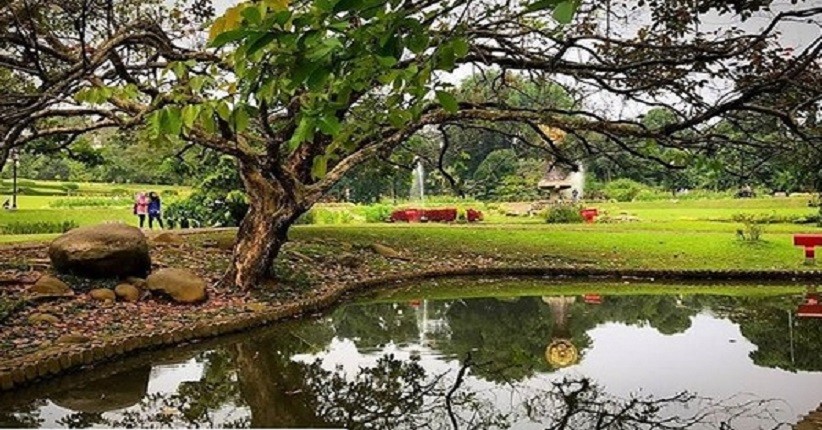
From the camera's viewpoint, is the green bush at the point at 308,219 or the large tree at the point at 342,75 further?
the green bush at the point at 308,219

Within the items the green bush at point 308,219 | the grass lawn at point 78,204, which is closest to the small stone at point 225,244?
the grass lawn at point 78,204

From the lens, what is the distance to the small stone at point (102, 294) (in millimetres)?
8641

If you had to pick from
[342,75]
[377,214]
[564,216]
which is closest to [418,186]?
[377,214]

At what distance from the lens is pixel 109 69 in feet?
31.4

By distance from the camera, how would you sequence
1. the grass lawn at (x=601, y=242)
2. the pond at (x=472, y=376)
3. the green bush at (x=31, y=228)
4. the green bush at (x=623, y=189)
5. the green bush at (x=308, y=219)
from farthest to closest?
the green bush at (x=623, y=189) → the green bush at (x=308, y=219) → the green bush at (x=31, y=228) → the grass lawn at (x=601, y=242) → the pond at (x=472, y=376)

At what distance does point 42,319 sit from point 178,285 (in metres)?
1.81

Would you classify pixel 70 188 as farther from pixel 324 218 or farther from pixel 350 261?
pixel 350 261

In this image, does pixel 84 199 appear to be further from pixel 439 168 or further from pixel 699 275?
pixel 699 275

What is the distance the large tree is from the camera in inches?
69.4

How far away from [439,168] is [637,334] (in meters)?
4.47

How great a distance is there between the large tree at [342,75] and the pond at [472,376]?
1789mm

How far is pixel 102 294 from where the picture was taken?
869cm

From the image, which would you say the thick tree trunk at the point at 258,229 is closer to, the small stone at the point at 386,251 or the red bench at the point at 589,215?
the small stone at the point at 386,251

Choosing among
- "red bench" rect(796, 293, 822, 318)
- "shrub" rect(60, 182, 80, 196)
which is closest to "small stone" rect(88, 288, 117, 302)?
"red bench" rect(796, 293, 822, 318)
